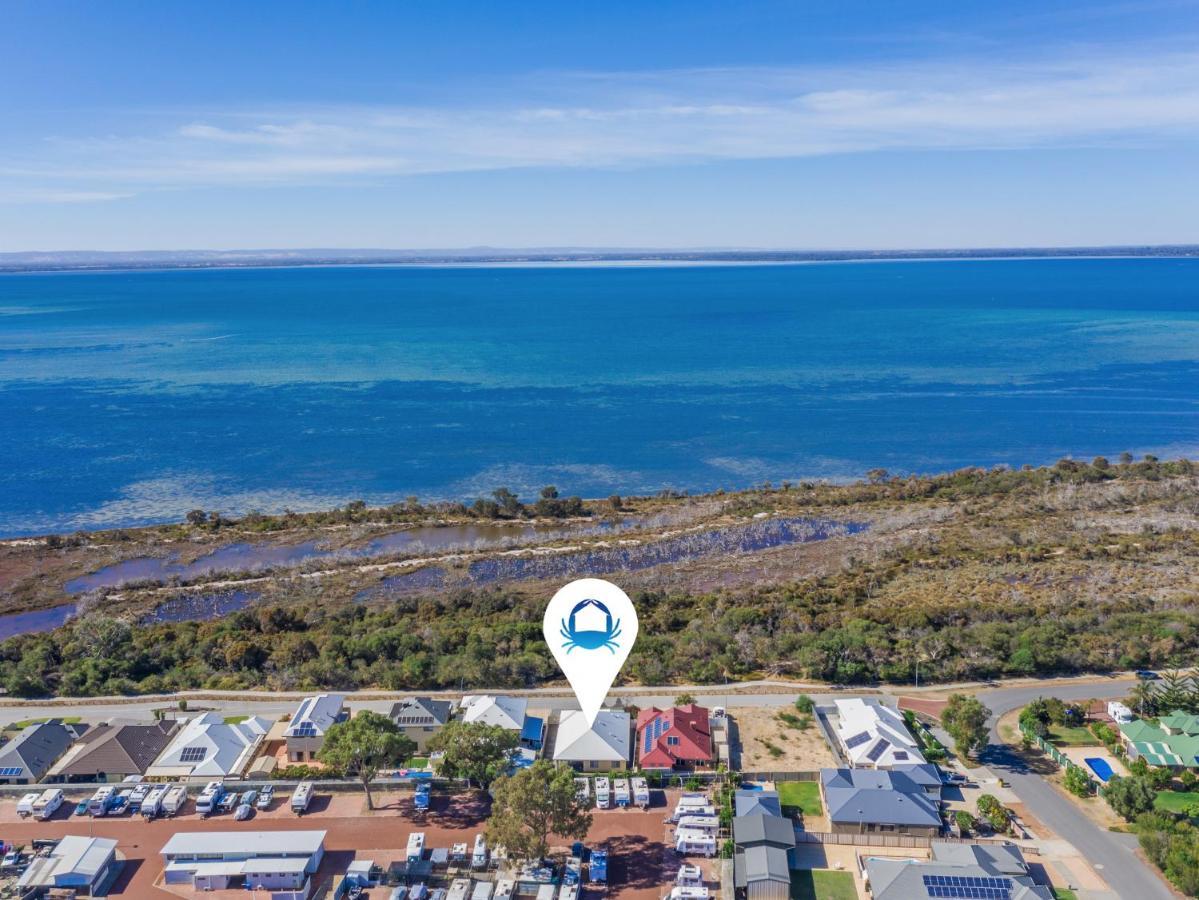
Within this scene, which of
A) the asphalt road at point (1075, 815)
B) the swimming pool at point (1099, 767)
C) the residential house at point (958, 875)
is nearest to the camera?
the residential house at point (958, 875)

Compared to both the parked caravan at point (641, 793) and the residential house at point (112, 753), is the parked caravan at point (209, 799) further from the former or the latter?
the parked caravan at point (641, 793)

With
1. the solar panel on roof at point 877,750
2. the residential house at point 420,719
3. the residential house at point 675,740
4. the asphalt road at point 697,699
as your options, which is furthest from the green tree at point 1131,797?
the residential house at point 420,719

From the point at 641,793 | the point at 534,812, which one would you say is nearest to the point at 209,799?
the point at 534,812

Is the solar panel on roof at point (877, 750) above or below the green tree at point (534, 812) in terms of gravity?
below

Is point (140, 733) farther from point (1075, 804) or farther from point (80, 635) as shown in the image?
point (1075, 804)

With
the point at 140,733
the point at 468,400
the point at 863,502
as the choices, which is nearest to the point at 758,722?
the point at 140,733

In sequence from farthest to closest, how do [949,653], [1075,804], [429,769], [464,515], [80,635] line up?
1. [464,515]
2. [80,635]
3. [949,653]
4. [429,769]
5. [1075,804]

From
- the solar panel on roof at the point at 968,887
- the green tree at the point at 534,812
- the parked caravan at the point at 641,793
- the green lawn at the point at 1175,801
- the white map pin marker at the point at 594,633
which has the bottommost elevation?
the parked caravan at the point at 641,793

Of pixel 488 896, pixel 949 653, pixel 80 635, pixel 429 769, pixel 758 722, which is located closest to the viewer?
pixel 488 896

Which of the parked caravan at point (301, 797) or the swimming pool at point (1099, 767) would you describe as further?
the swimming pool at point (1099, 767)
